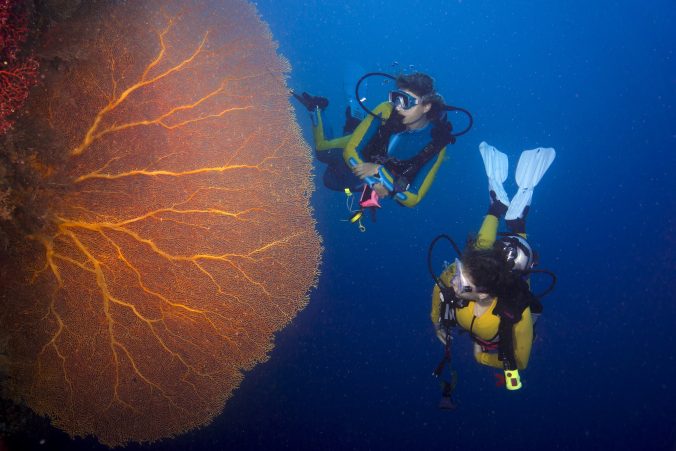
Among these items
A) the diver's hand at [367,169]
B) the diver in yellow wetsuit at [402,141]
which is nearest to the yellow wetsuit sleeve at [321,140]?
the diver in yellow wetsuit at [402,141]

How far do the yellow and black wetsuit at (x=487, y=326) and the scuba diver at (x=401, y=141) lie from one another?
1.51 metres

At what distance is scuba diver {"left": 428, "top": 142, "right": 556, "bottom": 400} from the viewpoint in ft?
12.6

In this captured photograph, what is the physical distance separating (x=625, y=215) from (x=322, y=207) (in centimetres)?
3371

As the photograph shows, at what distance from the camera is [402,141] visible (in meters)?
5.96

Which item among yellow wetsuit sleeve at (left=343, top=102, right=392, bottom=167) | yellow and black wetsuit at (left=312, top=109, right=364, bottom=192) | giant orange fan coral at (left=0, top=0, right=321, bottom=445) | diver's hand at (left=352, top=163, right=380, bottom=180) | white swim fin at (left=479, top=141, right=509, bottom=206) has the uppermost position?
white swim fin at (left=479, top=141, right=509, bottom=206)

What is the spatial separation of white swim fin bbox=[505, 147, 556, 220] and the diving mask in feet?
9.46

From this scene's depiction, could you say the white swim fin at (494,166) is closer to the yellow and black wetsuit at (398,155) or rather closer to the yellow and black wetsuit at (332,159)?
the yellow and black wetsuit at (398,155)

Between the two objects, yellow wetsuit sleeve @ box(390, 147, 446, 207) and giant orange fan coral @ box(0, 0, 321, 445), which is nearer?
giant orange fan coral @ box(0, 0, 321, 445)

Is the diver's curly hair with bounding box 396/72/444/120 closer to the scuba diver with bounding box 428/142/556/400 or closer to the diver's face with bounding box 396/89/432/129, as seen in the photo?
the diver's face with bounding box 396/89/432/129

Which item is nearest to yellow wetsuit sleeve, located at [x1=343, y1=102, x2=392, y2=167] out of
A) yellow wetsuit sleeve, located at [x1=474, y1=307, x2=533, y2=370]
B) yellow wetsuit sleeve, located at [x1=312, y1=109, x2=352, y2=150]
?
yellow wetsuit sleeve, located at [x1=312, y1=109, x2=352, y2=150]

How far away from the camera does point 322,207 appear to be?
18766 mm

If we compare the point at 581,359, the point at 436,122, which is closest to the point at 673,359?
the point at 581,359

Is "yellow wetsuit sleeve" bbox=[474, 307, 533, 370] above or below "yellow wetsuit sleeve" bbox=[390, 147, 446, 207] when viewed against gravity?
below

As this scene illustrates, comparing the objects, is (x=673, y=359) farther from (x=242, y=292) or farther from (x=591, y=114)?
(x=242, y=292)
